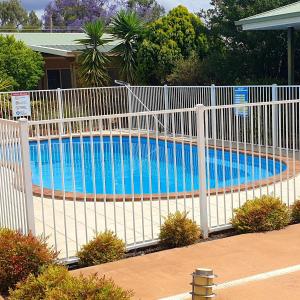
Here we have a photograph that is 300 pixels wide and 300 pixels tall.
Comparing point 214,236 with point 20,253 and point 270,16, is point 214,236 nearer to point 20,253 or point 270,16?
point 20,253

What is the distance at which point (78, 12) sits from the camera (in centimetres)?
6359

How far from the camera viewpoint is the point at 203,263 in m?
5.76

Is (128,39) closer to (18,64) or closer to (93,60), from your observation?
(93,60)

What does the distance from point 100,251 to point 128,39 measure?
17.7 m

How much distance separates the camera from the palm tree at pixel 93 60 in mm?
22547

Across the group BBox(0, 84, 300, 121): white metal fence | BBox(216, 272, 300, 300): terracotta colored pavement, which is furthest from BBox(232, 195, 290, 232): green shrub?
BBox(0, 84, 300, 121): white metal fence

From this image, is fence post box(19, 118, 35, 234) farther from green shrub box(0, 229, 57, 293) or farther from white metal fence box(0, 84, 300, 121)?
white metal fence box(0, 84, 300, 121)

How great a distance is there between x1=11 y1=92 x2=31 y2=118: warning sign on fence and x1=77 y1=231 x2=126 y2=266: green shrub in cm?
1316

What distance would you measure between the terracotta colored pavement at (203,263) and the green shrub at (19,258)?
51cm

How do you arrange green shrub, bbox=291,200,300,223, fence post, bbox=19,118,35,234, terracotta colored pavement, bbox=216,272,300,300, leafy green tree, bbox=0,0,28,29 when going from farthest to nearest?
leafy green tree, bbox=0,0,28,29, green shrub, bbox=291,200,300,223, fence post, bbox=19,118,35,234, terracotta colored pavement, bbox=216,272,300,300

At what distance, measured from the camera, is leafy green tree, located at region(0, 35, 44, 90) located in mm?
22844

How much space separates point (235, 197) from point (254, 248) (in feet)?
9.39

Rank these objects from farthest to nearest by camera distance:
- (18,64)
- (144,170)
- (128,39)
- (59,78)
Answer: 1. (59,78)
2. (18,64)
3. (128,39)
4. (144,170)

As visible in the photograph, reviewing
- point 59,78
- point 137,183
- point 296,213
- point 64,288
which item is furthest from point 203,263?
point 59,78
